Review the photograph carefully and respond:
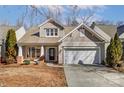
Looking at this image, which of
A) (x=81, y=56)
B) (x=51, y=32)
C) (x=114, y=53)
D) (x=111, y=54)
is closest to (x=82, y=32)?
(x=81, y=56)

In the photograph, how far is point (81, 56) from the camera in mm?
30203

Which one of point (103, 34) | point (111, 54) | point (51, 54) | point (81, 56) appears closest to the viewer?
point (111, 54)

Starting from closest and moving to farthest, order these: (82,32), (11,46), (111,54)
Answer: (111,54) < (82,32) < (11,46)

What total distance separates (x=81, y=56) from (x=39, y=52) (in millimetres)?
5197

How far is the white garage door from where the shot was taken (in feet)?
98.9

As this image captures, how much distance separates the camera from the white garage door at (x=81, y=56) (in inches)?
1187

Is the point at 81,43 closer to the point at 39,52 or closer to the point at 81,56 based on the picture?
the point at 81,56

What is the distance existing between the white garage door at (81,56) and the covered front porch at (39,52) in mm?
1926

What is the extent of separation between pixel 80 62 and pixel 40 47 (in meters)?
5.07

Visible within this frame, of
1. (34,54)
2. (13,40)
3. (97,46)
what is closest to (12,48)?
(13,40)

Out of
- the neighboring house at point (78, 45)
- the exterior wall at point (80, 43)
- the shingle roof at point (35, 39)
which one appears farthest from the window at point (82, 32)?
the shingle roof at point (35, 39)

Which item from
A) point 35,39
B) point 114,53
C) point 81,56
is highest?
point 35,39

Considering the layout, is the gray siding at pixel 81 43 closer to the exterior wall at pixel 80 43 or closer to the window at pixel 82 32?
the exterior wall at pixel 80 43

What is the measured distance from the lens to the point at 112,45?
2781 centimetres
